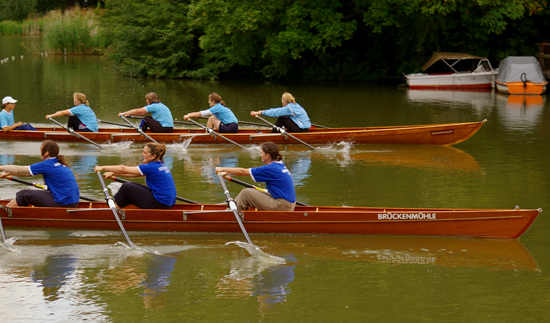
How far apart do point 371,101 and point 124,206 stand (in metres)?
16.3

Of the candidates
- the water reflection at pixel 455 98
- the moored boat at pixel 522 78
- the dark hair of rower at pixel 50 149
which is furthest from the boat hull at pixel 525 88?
the dark hair of rower at pixel 50 149

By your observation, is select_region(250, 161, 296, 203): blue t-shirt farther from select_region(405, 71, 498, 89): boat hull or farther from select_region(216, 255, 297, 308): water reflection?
select_region(405, 71, 498, 89): boat hull

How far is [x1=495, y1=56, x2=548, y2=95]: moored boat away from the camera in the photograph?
2609 centimetres

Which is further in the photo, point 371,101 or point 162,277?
point 371,101

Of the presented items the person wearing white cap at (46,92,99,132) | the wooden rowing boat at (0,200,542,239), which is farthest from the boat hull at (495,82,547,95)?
the wooden rowing boat at (0,200,542,239)

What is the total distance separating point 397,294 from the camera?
7.40 meters

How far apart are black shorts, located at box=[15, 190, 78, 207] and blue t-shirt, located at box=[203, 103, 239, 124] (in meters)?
6.46

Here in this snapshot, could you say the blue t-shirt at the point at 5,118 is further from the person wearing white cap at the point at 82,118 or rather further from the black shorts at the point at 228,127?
the black shorts at the point at 228,127

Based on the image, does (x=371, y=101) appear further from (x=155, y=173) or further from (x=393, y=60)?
(x=155, y=173)

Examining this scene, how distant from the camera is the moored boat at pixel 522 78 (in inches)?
1027

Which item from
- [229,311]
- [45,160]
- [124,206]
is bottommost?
[229,311]

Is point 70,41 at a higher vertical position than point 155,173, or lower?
higher

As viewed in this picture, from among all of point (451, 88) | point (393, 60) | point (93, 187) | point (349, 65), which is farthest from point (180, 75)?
point (93, 187)

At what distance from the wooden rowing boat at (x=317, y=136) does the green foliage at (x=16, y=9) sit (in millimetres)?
47837
